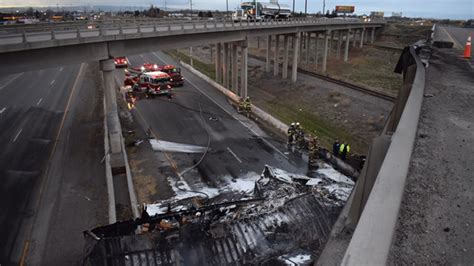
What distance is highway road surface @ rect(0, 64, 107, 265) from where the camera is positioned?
12680 mm

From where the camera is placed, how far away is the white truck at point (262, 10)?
153ft

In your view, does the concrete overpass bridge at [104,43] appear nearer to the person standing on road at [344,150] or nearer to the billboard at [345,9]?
the person standing on road at [344,150]

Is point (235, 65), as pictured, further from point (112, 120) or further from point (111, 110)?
point (112, 120)

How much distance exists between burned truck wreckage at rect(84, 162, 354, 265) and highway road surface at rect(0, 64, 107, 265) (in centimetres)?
303

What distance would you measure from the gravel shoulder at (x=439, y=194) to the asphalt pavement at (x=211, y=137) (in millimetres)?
10938

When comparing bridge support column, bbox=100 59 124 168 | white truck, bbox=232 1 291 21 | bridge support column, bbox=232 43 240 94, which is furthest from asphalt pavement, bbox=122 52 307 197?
white truck, bbox=232 1 291 21

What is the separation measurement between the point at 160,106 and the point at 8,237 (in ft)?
63.2

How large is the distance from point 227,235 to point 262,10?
45.8 meters

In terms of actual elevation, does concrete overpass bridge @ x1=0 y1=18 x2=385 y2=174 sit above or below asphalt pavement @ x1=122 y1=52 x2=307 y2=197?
above

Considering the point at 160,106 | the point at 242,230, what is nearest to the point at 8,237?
the point at 242,230

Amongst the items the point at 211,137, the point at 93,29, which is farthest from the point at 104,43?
the point at 211,137

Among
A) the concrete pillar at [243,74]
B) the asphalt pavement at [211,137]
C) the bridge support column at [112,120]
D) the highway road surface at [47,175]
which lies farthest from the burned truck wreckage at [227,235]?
the concrete pillar at [243,74]

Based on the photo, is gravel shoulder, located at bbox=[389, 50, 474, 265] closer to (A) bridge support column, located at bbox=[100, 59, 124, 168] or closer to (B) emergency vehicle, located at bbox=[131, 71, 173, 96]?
(A) bridge support column, located at bbox=[100, 59, 124, 168]

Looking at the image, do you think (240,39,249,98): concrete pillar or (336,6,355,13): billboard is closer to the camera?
(240,39,249,98): concrete pillar
